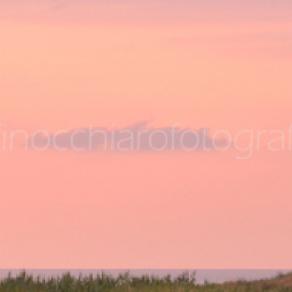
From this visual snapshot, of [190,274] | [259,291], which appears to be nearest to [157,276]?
[190,274]

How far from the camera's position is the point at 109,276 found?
27.3 metres

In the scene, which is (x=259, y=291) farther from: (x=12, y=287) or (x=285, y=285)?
(x=12, y=287)

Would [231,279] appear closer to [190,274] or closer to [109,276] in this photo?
[190,274]

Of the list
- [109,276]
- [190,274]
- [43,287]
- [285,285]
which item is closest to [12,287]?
[43,287]

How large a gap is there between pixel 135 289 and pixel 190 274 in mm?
2665

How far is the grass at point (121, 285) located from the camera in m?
26.1

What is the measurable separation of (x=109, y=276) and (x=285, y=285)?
5.02 metres

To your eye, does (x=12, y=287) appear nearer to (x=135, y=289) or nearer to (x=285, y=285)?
(x=135, y=289)

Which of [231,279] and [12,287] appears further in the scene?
[231,279]

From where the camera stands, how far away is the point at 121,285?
26.8 m

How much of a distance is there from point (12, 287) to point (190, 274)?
539cm

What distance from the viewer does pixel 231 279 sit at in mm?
29422

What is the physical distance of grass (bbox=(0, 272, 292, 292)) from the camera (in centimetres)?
2606

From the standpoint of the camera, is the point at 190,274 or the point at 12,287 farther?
the point at 190,274
